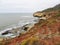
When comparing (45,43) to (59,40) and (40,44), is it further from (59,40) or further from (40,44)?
(59,40)

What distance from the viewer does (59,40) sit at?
21.3m

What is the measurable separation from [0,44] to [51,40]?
7948 mm

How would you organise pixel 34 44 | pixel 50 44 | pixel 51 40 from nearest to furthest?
pixel 34 44
pixel 50 44
pixel 51 40

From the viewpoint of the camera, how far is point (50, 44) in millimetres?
20703

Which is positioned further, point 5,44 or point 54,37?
point 5,44

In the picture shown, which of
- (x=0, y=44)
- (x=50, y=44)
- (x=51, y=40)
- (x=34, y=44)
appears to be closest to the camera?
(x=34, y=44)

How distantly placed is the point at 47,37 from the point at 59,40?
85.0 inches

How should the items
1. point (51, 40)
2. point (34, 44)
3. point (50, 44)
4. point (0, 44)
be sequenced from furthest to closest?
point (0, 44), point (51, 40), point (50, 44), point (34, 44)

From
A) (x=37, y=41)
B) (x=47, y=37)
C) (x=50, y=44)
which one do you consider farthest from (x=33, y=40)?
(x=47, y=37)

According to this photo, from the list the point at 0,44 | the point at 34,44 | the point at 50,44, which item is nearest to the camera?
the point at 34,44

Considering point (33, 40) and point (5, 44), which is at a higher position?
point (33, 40)

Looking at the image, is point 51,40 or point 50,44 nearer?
point 50,44

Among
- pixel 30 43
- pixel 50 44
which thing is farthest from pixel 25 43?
pixel 50 44

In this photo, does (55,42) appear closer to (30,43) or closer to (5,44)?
(30,43)
